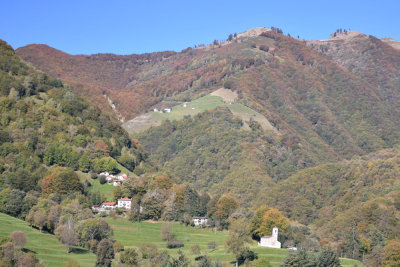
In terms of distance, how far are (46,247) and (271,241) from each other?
33.8 m

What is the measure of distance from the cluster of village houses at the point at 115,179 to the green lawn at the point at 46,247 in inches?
1259

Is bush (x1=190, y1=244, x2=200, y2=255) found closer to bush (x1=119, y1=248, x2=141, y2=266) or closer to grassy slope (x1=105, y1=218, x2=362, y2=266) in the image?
grassy slope (x1=105, y1=218, x2=362, y2=266)

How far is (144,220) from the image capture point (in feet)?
354

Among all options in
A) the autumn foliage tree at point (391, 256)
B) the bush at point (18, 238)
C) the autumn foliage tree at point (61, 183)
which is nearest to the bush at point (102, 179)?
the autumn foliage tree at point (61, 183)

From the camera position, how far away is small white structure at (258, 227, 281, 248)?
9875 centimetres

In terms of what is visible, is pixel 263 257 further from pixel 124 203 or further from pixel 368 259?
pixel 124 203

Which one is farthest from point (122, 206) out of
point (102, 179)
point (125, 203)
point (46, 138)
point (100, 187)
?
point (46, 138)

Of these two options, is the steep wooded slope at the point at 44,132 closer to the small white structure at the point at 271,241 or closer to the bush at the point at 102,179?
the bush at the point at 102,179

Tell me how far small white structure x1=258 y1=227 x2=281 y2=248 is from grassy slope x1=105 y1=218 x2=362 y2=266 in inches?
54.5

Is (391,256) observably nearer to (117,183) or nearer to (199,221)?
(199,221)

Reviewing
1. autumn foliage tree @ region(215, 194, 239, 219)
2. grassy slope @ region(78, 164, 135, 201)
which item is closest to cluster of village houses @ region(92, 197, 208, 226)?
autumn foliage tree @ region(215, 194, 239, 219)

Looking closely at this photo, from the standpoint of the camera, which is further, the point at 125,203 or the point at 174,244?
the point at 125,203

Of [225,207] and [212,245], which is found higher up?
[225,207]

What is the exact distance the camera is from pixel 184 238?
99.0 meters
